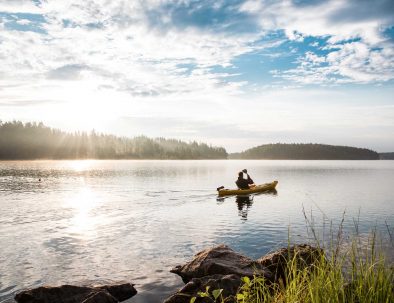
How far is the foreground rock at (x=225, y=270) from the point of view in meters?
11.0

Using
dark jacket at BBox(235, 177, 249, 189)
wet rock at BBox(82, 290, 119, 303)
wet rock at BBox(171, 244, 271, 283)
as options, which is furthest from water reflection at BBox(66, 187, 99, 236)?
dark jacket at BBox(235, 177, 249, 189)

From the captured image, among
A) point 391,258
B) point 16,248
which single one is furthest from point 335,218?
point 16,248

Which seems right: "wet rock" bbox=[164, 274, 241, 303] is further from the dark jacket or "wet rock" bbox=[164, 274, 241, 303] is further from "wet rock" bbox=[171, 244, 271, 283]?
the dark jacket

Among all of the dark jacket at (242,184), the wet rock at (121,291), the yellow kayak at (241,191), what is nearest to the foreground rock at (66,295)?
the wet rock at (121,291)

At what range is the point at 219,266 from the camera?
12.5m

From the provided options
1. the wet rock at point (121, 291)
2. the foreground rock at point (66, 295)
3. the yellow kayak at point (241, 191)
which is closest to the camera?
the foreground rock at point (66, 295)

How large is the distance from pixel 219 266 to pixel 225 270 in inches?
11.6

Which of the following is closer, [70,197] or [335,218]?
[335,218]

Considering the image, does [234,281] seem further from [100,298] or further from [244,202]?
[244,202]

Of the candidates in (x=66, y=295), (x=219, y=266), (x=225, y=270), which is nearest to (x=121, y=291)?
(x=66, y=295)

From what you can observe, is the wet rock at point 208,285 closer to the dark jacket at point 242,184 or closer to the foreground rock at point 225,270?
the foreground rock at point 225,270

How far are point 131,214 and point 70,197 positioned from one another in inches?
599

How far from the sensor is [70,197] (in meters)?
42.1

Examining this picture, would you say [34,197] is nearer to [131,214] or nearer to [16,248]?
[131,214]
